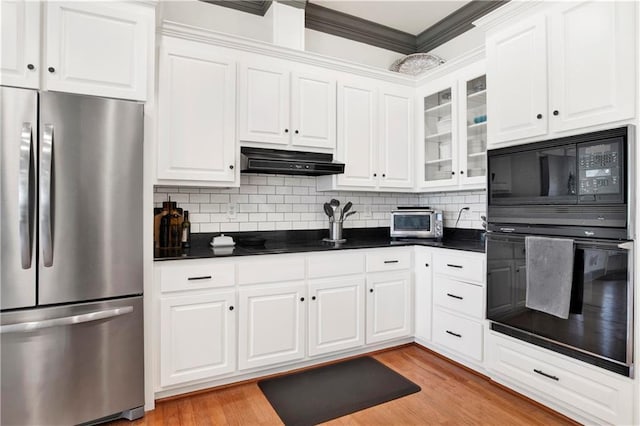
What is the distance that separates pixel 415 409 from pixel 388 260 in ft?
3.76

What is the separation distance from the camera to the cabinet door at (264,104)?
2664 millimetres

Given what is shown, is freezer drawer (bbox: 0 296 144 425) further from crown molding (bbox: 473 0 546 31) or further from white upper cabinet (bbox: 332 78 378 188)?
crown molding (bbox: 473 0 546 31)

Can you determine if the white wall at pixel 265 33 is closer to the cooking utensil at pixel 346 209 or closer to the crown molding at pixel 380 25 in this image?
the crown molding at pixel 380 25

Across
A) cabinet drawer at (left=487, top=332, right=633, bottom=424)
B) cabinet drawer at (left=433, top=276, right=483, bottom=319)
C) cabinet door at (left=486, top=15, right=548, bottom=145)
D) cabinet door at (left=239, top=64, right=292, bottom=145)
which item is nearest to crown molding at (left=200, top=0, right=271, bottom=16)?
cabinet door at (left=239, top=64, right=292, bottom=145)

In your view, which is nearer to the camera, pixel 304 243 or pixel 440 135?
pixel 304 243

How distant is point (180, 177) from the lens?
A: 246 cm

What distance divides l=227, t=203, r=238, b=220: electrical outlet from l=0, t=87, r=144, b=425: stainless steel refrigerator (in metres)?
0.96

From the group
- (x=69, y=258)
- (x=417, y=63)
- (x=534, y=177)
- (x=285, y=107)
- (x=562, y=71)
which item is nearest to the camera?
(x=69, y=258)

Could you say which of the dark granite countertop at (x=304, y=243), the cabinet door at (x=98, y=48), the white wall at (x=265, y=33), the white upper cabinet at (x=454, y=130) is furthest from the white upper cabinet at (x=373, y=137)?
the cabinet door at (x=98, y=48)

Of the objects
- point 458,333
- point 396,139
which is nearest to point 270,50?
point 396,139

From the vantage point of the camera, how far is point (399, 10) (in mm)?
3418

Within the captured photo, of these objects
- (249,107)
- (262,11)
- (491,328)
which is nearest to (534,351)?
(491,328)

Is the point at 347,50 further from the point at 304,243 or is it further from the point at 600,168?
the point at 600,168

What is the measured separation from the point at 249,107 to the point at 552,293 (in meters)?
2.37
